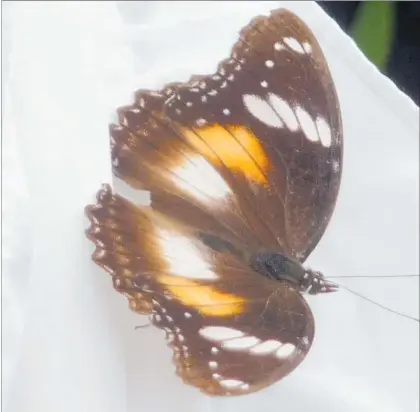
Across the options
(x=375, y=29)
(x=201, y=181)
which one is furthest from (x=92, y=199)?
(x=375, y=29)

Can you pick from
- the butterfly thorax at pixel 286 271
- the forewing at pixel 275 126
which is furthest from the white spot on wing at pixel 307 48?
the butterfly thorax at pixel 286 271

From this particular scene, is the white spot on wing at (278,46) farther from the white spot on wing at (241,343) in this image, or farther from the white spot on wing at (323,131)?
the white spot on wing at (241,343)

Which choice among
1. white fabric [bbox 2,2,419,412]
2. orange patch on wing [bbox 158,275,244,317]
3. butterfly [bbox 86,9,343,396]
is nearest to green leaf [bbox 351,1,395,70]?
white fabric [bbox 2,2,419,412]

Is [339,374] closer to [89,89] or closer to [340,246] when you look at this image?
[340,246]

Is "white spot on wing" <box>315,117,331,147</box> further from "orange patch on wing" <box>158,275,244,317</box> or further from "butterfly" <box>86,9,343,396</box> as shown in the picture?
"orange patch on wing" <box>158,275,244,317</box>

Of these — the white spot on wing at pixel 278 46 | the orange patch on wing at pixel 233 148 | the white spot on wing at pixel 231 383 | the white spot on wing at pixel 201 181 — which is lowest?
the white spot on wing at pixel 231 383

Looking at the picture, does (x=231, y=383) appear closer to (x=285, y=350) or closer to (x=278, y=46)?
(x=285, y=350)

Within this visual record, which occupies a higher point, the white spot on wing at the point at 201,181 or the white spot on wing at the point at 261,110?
the white spot on wing at the point at 261,110

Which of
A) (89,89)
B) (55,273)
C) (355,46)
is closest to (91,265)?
(55,273)
